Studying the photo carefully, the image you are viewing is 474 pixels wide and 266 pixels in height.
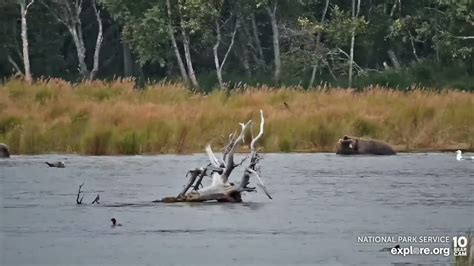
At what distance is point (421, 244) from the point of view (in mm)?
16266

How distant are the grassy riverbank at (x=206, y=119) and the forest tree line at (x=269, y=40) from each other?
13.5 meters

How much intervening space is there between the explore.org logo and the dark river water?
0.56ft

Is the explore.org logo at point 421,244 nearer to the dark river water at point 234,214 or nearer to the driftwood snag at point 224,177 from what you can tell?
the dark river water at point 234,214

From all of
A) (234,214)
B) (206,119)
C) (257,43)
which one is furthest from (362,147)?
(257,43)

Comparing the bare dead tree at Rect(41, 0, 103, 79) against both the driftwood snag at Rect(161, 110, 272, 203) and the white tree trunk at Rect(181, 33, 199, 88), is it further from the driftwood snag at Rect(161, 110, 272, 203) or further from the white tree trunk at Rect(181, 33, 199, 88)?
the driftwood snag at Rect(161, 110, 272, 203)

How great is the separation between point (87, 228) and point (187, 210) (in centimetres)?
188

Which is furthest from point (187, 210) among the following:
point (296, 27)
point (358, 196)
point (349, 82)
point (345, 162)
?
point (296, 27)

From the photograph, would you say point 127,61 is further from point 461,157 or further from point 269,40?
point 461,157

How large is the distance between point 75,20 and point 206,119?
24630 mm

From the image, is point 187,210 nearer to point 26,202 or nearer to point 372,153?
point 26,202

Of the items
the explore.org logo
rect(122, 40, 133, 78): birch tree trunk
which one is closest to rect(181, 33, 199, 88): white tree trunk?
rect(122, 40, 133, 78): birch tree trunk

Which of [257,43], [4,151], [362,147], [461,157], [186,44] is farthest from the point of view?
[257,43]

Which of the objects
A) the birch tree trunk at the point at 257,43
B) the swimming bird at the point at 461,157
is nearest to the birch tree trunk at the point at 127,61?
the birch tree trunk at the point at 257,43

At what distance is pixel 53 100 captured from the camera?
33156mm
